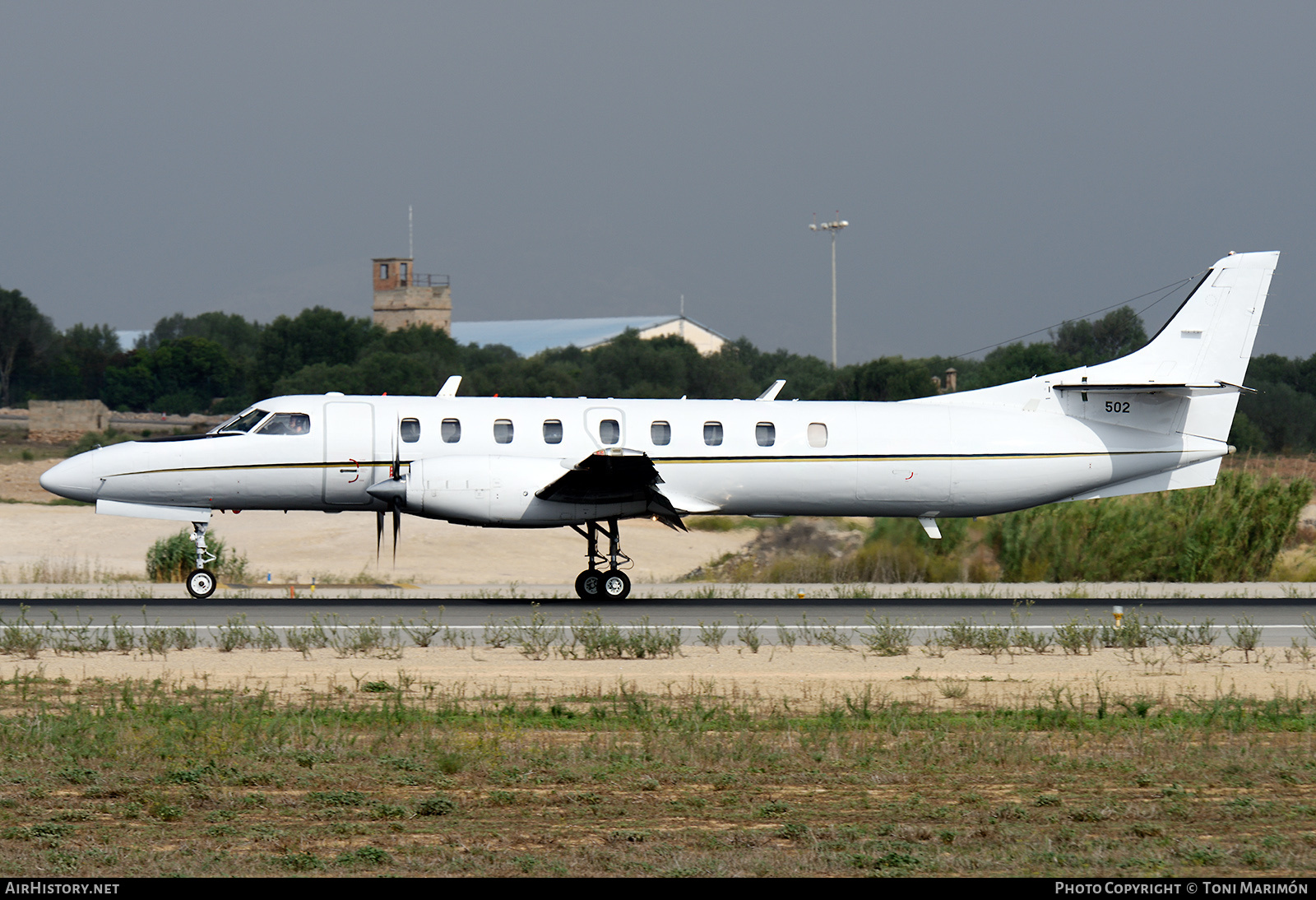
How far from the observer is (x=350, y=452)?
70.3 ft

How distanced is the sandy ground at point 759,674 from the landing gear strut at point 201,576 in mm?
5574

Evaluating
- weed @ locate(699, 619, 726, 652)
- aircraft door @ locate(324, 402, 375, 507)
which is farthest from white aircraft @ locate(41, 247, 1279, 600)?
weed @ locate(699, 619, 726, 652)

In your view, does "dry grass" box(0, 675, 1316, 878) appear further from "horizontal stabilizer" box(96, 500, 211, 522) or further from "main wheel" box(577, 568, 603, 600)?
"main wheel" box(577, 568, 603, 600)

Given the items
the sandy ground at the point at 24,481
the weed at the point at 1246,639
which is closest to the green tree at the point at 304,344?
the sandy ground at the point at 24,481

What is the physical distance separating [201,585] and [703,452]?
895 cm

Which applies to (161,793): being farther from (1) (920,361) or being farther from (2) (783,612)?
(1) (920,361)

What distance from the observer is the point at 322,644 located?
16703mm

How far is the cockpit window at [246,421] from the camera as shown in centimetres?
2183

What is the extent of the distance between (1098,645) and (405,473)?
36.8 ft

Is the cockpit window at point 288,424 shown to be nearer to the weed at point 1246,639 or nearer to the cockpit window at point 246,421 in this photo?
the cockpit window at point 246,421

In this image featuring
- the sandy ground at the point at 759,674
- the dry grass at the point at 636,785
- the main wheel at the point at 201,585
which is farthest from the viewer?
the main wheel at the point at 201,585

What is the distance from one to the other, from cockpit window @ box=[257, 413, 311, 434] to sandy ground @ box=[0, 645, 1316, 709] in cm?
598

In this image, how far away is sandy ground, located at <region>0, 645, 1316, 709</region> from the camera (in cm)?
1359
